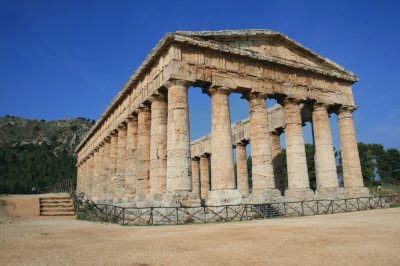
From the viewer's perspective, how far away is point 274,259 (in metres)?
6.29

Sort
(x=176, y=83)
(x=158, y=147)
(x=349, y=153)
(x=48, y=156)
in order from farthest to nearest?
(x=48, y=156)
(x=349, y=153)
(x=158, y=147)
(x=176, y=83)

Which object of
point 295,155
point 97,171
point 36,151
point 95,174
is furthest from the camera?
point 36,151

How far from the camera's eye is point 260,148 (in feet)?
66.2

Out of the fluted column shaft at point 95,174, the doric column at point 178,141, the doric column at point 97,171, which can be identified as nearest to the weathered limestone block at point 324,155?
the doric column at point 178,141

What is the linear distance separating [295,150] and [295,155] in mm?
377

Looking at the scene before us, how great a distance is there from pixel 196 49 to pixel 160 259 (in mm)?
14825

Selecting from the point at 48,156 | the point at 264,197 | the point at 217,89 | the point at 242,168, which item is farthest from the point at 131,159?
the point at 48,156

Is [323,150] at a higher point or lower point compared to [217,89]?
lower

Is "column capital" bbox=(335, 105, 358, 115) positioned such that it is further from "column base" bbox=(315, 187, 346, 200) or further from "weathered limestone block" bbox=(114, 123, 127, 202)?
"weathered limestone block" bbox=(114, 123, 127, 202)

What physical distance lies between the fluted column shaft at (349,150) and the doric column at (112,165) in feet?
67.5

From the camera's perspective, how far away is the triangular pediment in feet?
65.4

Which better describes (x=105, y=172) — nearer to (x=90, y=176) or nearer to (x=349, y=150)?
(x=90, y=176)

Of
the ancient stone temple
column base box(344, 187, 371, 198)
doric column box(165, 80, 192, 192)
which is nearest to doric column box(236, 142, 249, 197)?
the ancient stone temple

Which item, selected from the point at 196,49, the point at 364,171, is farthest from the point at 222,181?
the point at 364,171
